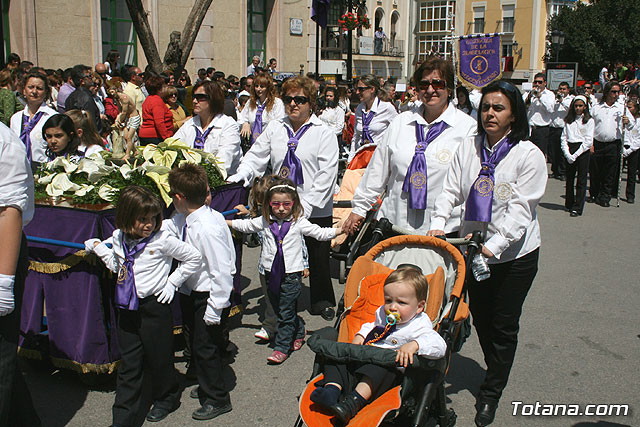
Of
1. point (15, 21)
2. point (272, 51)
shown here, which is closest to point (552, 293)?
point (15, 21)

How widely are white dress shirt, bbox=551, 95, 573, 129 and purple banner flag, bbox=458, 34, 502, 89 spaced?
1.61m

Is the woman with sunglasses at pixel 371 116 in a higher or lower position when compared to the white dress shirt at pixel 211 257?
higher

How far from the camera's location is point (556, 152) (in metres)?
15.5

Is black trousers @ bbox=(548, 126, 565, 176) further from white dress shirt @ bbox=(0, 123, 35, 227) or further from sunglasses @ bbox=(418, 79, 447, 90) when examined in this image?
white dress shirt @ bbox=(0, 123, 35, 227)

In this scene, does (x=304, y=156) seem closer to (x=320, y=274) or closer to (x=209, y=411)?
(x=320, y=274)

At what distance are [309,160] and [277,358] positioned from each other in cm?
189

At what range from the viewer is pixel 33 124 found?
6918mm

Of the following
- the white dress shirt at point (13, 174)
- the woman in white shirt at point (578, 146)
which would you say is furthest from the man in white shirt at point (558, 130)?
the white dress shirt at point (13, 174)

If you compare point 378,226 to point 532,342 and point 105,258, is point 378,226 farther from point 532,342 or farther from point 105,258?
point 532,342

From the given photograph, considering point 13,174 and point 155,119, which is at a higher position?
point 155,119

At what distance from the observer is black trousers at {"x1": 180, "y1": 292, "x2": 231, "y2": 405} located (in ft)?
14.4

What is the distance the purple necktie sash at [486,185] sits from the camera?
4156 mm

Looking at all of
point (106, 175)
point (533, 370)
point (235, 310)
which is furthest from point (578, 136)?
point (106, 175)

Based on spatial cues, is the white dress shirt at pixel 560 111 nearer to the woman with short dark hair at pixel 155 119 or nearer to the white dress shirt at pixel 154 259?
the woman with short dark hair at pixel 155 119
